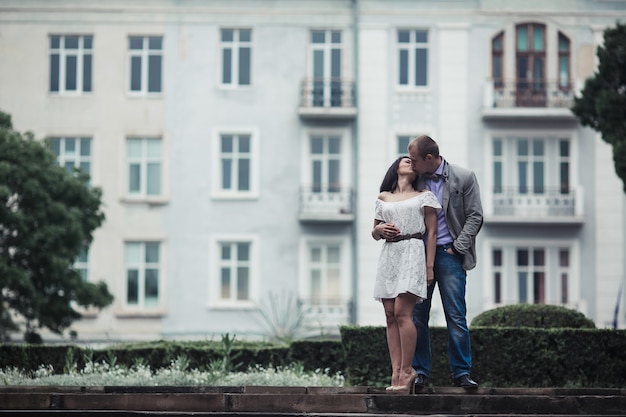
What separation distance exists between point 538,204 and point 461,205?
26437mm

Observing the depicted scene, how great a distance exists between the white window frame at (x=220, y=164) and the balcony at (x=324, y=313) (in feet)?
12.0

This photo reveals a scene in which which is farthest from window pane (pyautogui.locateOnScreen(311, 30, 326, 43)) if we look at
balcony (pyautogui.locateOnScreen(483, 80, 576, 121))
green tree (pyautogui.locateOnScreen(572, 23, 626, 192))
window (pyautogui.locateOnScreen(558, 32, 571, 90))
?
green tree (pyautogui.locateOnScreen(572, 23, 626, 192))

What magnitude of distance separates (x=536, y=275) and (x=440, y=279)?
26755 millimetres

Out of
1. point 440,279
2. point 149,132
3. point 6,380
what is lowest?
point 6,380

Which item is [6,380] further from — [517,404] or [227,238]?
[227,238]

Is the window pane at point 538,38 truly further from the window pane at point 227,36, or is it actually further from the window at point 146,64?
the window at point 146,64

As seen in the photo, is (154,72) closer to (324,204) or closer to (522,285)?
(324,204)

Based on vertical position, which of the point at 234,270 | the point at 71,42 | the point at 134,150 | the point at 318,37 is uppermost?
the point at 318,37

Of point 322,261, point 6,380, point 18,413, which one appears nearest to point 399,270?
point 18,413

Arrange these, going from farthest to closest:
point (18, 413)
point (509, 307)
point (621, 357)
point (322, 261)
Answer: point (322, 261), point (509, 307), point (621, 357), point (18, 413)

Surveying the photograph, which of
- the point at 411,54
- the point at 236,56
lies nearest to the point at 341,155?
the point at 411,54

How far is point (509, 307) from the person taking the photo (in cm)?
1652

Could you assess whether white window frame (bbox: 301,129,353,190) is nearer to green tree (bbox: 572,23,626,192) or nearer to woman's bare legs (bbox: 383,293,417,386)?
green tree (bbox: 572,23,626,192)

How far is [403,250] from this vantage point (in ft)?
35.5
